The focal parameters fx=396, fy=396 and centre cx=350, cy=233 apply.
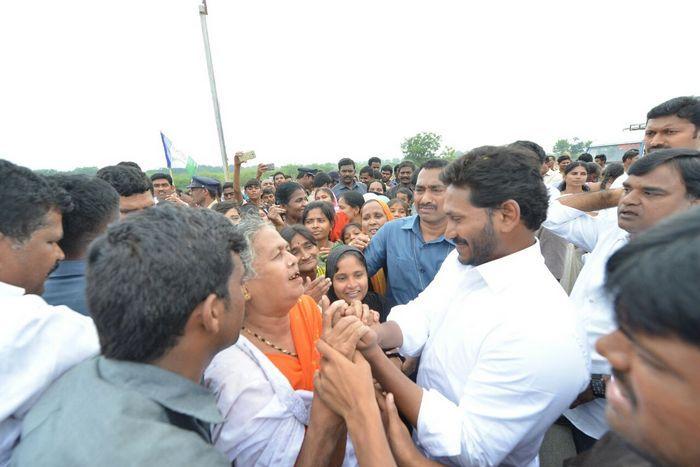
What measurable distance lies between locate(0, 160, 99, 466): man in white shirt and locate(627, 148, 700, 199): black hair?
9.80ft

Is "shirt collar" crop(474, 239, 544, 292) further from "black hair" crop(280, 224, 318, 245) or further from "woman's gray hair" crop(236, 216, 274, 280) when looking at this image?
"black hair" crop(280, 224, 318, 245)

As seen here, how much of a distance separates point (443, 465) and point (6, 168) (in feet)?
7.58

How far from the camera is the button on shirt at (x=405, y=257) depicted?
11.5 ft

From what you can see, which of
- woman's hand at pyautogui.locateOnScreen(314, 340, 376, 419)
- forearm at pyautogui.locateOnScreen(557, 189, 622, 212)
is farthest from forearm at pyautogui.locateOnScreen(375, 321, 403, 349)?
forearm at pyautogui.locateOnScreen(557, 189, 622, 212)

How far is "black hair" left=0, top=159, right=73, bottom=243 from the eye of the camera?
5.57ft

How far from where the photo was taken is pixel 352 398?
1.50 metres

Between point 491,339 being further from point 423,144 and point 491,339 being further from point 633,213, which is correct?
point 423,144

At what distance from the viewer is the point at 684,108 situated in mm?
3451

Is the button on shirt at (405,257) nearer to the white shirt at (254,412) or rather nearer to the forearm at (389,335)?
the forearm at (389,335)

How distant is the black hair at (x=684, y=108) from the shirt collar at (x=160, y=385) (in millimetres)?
4307

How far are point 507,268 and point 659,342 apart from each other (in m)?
1.15

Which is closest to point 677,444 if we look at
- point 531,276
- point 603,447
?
point 603,447

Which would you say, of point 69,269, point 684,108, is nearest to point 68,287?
point 69,269

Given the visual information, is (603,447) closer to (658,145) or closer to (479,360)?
(479,360)
